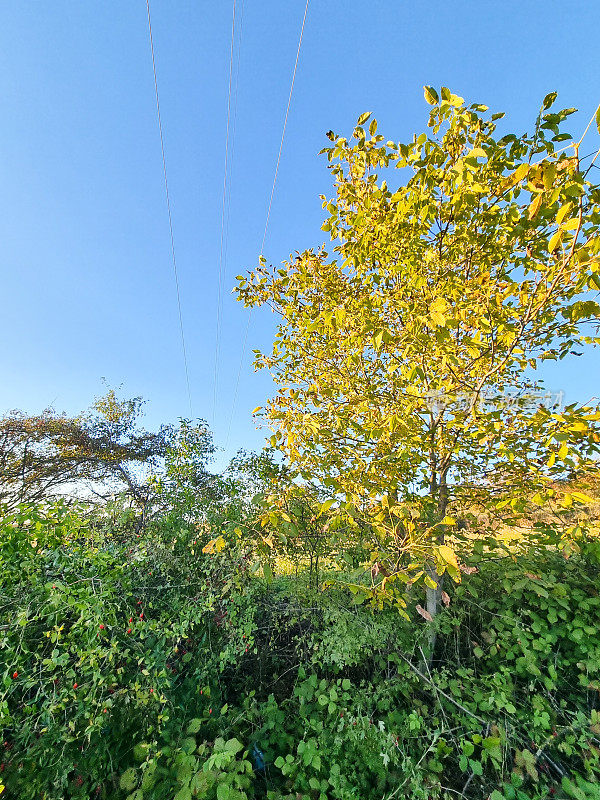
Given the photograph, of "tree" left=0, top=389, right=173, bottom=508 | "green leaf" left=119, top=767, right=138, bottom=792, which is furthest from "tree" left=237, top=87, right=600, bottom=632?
"tree" left=0, top=389, right=173, bottom=508

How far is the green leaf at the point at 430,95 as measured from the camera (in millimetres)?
1336

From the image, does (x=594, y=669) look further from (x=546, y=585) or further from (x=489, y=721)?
(x=489, y=721)

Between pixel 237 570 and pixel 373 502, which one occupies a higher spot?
pixel 373 502

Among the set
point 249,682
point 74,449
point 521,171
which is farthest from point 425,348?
point 74,449

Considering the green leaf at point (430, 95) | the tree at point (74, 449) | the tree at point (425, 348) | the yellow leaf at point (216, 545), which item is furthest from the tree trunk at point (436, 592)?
the tree at point (74, 449)

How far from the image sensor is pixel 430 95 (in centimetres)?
135

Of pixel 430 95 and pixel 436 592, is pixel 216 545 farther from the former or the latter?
pixel 430 95

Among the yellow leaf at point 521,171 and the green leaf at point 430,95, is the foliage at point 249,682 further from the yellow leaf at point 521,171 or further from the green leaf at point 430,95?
the green leaf at point 430,95

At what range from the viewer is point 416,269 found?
76.7 inches

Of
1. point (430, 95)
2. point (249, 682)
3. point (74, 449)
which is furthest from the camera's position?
point (74, 449)

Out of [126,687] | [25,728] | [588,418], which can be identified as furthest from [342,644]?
[588,418]

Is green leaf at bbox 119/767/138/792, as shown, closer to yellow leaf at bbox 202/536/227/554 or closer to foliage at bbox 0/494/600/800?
foliage at bbox 0/494/600/800

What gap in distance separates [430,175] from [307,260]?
4.25 feet

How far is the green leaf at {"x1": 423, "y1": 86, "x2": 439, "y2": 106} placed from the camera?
134 cm
